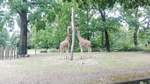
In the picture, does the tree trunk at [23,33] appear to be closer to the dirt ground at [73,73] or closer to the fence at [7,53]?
the fence at [7,53]

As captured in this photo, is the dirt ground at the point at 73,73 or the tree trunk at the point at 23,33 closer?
the dirt ground at the point at 73,73

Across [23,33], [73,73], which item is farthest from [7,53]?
[73,73]

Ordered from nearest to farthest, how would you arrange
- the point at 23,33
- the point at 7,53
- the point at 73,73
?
the point at 73,73 < the point at 7,53 < the point at 23,33

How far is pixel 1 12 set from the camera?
19469 millimetres

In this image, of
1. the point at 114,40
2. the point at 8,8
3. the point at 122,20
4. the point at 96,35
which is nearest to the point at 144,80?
the point at 8,8

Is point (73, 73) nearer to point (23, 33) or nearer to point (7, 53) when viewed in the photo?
point (7, 53)

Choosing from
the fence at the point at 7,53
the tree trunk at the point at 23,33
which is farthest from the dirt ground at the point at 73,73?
the tree trunk at the point at 23,33

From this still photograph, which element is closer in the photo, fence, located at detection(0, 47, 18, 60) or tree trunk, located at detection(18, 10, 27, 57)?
fence, located at detection(0, 47, 18, 60)

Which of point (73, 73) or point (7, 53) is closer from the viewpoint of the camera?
point (73, 73)

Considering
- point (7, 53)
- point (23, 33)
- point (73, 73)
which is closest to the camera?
point (73, 73)

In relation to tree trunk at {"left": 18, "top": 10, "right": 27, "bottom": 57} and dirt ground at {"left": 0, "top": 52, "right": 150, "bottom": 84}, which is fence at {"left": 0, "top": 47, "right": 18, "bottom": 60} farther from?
dirt ground at {"left": 0, "top": 52, "right": 150, "bottom": 84}

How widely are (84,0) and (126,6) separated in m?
1.72

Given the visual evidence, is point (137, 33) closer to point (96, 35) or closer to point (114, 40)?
point (114, 40)

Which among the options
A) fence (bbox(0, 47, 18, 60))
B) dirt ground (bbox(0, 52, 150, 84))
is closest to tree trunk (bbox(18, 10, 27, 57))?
fence (bbox(0, 47, 18, 60))
